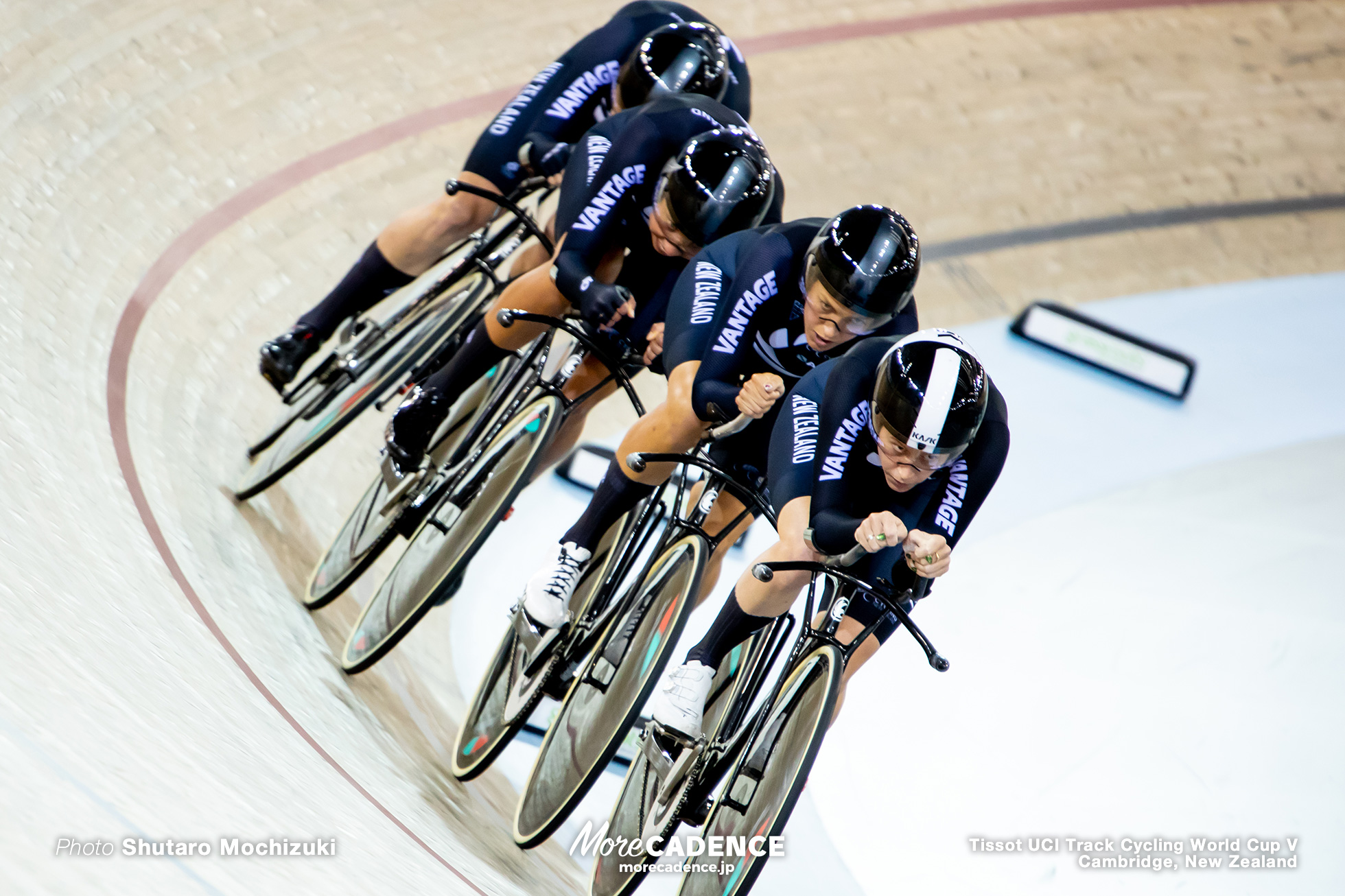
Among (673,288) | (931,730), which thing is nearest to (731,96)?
(673,288)

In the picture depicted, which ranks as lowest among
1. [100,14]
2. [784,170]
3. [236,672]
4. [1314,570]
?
[1314,570]

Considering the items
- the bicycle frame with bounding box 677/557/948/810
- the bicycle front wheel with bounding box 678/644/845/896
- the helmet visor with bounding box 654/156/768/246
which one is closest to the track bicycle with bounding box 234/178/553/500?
the helmet visor with bounding box 654/156/768/246

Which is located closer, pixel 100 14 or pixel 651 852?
pixel 651 852

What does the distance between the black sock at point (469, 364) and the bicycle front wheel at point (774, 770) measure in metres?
1.37

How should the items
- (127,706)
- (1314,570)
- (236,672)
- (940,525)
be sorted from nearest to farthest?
(127,706)
(940,525)
(236,672)
(1314,570)

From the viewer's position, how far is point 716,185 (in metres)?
3.16

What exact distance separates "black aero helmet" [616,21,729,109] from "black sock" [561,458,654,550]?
112 centimetres

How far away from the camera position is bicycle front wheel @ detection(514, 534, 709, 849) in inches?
119

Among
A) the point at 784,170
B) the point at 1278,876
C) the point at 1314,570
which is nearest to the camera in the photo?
the point at 1278,876

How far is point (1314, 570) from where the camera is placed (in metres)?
4.86

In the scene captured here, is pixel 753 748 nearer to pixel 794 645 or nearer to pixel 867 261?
pixel 794 645

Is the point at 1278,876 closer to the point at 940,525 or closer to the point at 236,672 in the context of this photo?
the point at 940,525

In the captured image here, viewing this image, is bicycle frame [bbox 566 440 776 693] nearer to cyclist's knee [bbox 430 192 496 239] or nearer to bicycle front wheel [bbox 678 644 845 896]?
bicycle front wheel [bbox 678 644 845 896]

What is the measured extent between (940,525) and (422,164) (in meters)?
3.66
